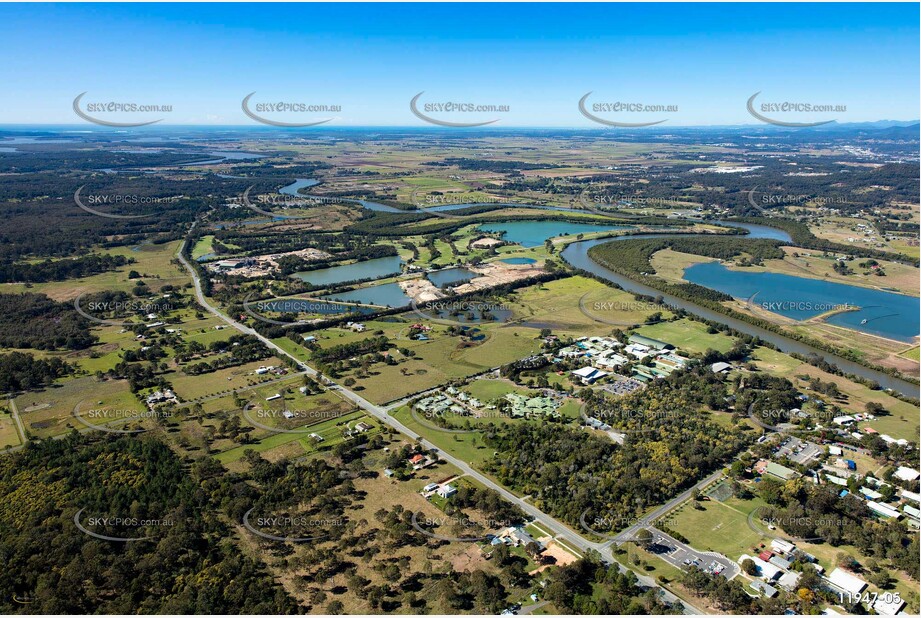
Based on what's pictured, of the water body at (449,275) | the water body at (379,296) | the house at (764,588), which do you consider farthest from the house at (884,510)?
the water body at (449,275)

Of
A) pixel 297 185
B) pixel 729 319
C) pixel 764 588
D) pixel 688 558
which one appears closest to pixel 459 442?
pixel 688 558

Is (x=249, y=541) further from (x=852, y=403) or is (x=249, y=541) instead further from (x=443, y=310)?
(x=852, y=403)

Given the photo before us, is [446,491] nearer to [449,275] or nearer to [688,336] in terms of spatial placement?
[688,336]

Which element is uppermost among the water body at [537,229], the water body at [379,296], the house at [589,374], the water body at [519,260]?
the water body at [537,229]

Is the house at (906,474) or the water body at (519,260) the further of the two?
the water body at (519,260)

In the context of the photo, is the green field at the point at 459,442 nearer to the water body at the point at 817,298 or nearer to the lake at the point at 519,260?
the water body at the point at 817,298

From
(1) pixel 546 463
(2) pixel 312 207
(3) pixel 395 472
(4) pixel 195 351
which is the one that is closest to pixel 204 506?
(3) pixel 395 472

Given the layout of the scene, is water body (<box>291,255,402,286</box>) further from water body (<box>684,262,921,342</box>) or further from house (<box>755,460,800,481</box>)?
house (<box>755,460,800,481</box>)
